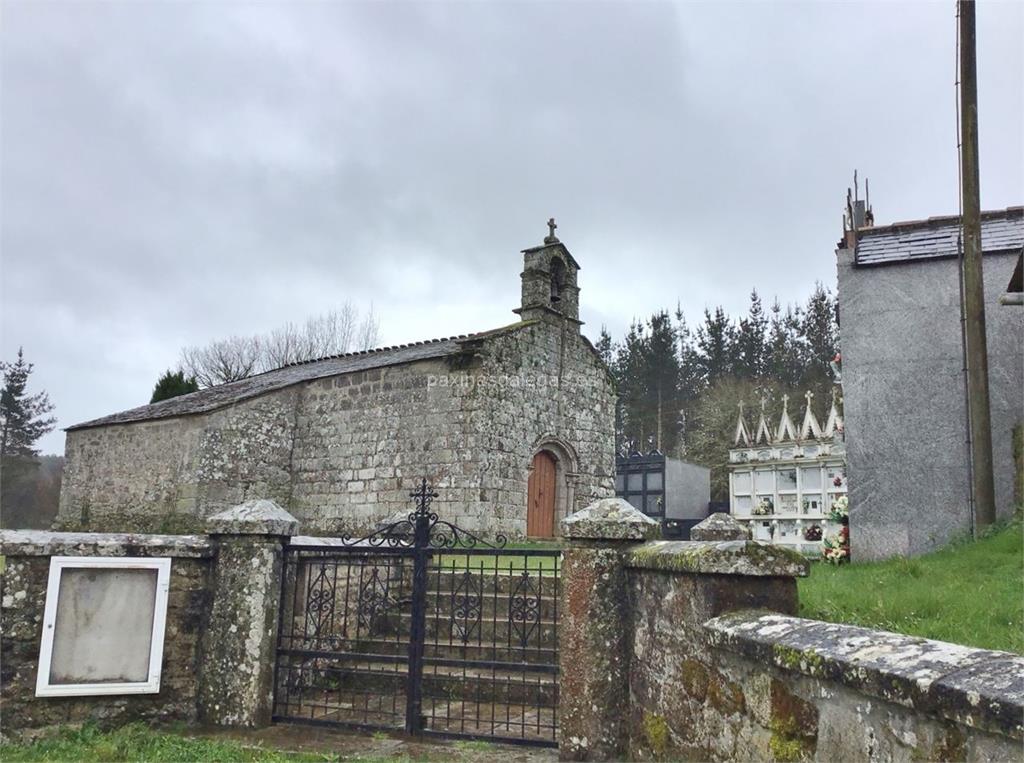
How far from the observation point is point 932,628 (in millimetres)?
5426

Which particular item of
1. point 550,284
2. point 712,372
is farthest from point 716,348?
point 550,284

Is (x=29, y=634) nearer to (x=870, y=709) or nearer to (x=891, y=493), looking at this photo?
(x=870, y=709)

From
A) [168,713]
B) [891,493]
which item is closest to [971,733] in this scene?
[168,713]

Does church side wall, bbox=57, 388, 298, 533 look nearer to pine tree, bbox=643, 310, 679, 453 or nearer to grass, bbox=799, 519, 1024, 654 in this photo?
grass, bbox=799, 519, 1024, 654

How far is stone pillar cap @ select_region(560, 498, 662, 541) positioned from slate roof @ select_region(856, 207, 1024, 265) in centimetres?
801

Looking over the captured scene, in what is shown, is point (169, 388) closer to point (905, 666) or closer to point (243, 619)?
point (243, 619)

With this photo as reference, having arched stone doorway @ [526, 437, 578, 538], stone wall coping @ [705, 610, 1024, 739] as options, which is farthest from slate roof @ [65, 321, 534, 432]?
stone wall coping @ [705, 610, 1024, 739]

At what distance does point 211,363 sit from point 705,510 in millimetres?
33053

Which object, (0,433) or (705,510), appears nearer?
(705,510)

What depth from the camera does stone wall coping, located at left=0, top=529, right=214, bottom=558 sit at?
5.54 meters

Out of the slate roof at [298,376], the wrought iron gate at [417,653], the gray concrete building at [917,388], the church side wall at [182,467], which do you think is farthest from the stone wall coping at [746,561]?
the church side wall at [182,467]

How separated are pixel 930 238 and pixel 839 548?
4.92 meters

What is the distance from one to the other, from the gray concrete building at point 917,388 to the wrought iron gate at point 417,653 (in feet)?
17.8

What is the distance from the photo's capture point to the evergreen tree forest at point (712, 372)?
123ft
